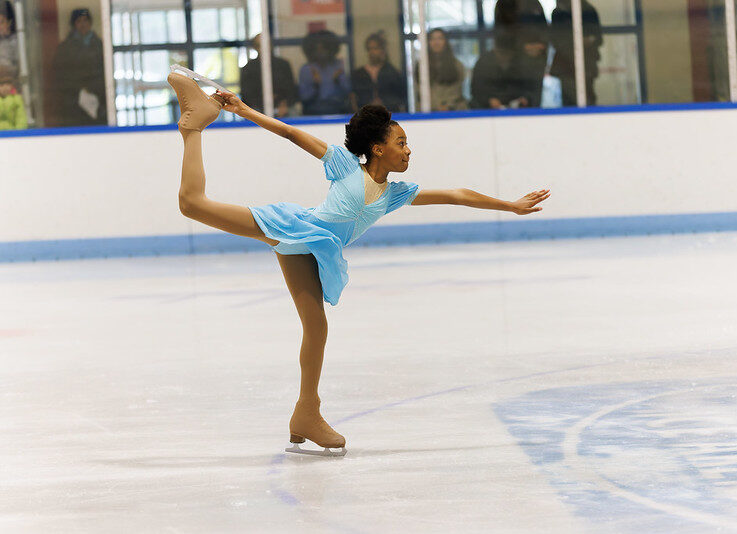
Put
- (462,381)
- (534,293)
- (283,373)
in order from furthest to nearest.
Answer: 1. (534,293)
2. (283,373)
3. (462,381)

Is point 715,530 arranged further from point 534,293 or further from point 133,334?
point 534,293

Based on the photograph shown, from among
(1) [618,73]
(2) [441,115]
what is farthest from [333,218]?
(1) [618,73]

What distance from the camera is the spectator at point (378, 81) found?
38.7 ft

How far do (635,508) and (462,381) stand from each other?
178 cm

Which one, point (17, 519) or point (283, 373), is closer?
point (17, 519)

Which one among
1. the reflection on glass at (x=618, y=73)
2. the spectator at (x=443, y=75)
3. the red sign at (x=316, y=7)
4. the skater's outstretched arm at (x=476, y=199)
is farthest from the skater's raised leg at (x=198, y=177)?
the reflection on glass at (x=618, y=73)

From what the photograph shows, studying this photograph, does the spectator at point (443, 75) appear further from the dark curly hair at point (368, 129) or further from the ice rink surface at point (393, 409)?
the dark curly hair at point (368, 129)

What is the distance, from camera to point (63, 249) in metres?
11.5

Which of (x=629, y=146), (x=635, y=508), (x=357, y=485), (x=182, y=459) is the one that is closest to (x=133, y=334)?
(x=182, y=459)

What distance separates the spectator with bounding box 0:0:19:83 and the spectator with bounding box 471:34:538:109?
15.0ft

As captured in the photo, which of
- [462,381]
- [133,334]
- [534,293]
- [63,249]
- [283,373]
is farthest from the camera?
[63,249]

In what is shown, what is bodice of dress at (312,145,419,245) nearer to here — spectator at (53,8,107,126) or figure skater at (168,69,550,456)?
figure skater at (168,69,550,456)

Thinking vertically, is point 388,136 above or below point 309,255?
above

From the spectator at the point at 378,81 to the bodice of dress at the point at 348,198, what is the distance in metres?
8.33
